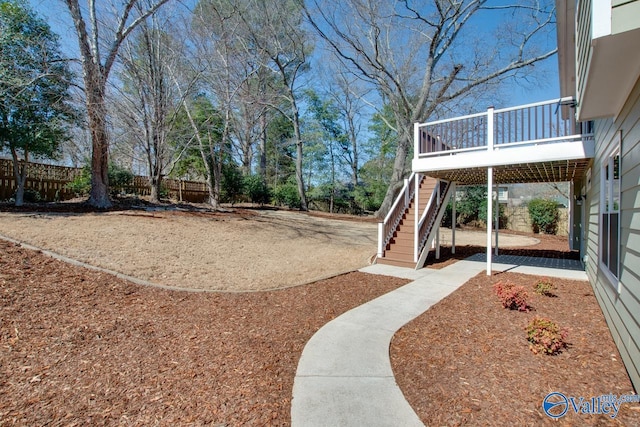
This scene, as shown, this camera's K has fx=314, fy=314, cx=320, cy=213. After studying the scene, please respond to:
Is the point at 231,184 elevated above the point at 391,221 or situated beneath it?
elevated above

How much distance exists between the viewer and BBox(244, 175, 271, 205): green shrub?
18.0m

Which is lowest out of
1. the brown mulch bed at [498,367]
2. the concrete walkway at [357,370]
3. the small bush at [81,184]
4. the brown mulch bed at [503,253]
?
the concrete walkway at [357,370]

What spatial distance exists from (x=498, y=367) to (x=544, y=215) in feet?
50.1

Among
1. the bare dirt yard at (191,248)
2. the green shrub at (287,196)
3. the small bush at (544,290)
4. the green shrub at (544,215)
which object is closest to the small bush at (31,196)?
the bare dirt yard at (191,248)

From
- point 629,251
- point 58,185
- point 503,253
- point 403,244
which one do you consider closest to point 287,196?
point 58,185

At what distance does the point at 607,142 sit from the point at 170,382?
18.3 ft

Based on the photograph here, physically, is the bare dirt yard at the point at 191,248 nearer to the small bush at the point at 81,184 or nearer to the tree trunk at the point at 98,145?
the tree trunk at the point at 98,145

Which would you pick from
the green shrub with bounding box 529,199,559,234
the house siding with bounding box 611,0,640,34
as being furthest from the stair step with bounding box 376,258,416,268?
the green shrub with bounding box 529,199,559,234

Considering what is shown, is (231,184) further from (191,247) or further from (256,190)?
(191,247)

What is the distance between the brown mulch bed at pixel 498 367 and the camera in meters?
2.15

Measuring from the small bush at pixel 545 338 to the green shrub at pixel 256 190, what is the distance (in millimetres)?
16268

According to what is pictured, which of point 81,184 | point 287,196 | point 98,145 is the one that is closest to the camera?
point 98,145

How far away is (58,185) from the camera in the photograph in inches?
473

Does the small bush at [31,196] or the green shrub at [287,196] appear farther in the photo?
the green shrub at [287,196]
